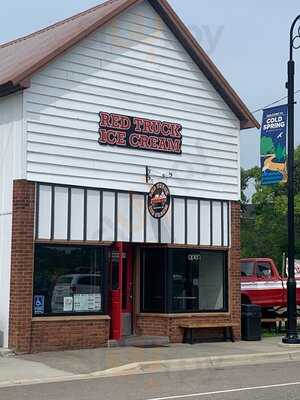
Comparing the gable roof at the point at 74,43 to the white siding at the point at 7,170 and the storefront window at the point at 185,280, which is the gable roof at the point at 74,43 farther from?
the storefront window at the point at 185,280

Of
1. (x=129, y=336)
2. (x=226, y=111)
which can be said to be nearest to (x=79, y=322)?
(x=129, y=336)

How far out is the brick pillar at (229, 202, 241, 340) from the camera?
→ 62.4ft

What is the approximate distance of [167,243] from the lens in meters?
18.0

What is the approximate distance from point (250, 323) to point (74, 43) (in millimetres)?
8513

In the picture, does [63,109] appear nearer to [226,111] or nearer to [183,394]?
[226,111]

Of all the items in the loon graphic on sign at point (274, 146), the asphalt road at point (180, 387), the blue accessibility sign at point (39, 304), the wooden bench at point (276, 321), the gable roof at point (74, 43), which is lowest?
the asphalt road at point (180, 387)

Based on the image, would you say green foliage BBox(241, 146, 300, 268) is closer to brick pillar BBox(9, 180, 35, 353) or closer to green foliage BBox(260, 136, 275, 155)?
green foliage BBox(260, 136, 275, 155)

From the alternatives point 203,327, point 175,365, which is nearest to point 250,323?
point 203,327

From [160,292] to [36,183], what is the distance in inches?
173

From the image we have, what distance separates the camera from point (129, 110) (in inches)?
691

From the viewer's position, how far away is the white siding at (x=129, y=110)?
1620cm

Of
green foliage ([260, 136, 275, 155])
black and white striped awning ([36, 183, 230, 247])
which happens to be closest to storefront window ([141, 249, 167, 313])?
black and white striped awning ([36, 183, 230, 247])

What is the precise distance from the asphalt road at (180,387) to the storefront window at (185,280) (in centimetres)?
428

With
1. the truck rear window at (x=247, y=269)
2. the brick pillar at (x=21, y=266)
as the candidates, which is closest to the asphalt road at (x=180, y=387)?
the brick pillar at (x=21, y=266)
